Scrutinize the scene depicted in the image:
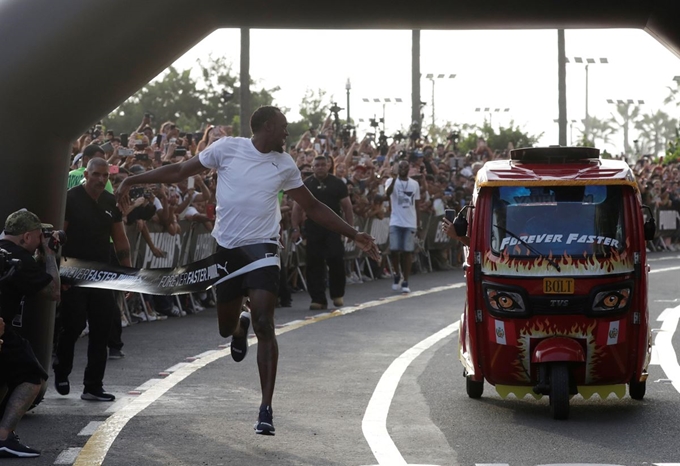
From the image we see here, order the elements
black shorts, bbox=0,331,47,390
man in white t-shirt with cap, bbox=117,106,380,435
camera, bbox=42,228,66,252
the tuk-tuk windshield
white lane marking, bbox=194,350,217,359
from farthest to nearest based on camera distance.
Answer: white lane marking, bbox=194,350,217,359
the tuk-tuk windshield
man in white t-shirt with cap, bbox=117,106,380,435
camera, bbox=42,228,66,252
black shorts, bbox=0,331,47,390

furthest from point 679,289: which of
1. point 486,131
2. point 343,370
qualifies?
point 486,131

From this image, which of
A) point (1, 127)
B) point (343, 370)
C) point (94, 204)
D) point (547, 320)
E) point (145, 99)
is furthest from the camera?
point (145, 99)

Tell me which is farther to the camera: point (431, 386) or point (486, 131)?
point (486, 131)

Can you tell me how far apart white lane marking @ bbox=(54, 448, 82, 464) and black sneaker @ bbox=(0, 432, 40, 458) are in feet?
0.48

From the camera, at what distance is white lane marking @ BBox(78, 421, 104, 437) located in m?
9.03

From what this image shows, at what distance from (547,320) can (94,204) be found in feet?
12.0

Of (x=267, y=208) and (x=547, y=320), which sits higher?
(x=267, y=208)

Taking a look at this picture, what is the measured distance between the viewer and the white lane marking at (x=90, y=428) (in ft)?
29.6

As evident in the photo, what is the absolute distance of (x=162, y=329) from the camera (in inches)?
626

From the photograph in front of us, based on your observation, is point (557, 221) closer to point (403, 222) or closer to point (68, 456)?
point (68, 456)

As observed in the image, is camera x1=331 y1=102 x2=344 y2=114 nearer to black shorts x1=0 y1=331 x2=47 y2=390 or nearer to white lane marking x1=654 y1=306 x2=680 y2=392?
white lane marking x1=654 y1=306 x2=680 y2=392

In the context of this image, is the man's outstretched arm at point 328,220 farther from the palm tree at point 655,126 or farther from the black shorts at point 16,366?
the palm tree at point 655,126

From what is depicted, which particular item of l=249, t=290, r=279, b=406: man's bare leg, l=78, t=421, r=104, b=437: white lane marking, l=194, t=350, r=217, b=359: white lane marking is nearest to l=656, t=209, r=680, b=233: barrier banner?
l=194, t=350, r=217, b=359: white lane marking

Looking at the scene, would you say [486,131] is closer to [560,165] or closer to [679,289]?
[679,289]
